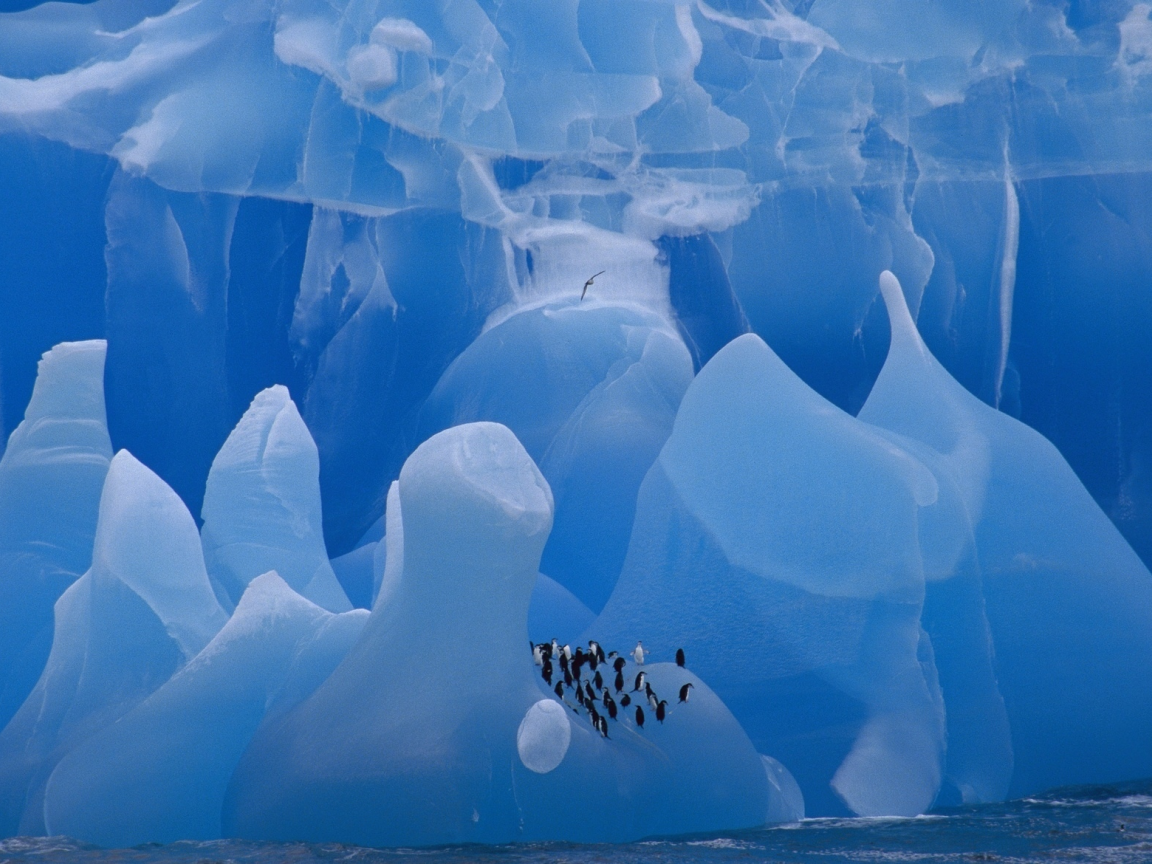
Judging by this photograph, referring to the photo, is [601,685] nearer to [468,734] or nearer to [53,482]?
[468,734]

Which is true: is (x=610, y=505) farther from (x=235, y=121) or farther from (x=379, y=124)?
(x=235, y=121)

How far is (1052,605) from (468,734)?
4085mm

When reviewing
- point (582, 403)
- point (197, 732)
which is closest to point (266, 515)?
point (197, 732)

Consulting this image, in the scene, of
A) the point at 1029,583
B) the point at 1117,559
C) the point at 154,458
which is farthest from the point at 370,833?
the point at 154,458

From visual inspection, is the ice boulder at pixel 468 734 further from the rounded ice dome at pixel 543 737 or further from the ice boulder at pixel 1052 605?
the ice boulder at pixel 1052 605

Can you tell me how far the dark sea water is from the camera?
5875mm

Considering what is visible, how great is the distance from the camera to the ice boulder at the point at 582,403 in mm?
10852

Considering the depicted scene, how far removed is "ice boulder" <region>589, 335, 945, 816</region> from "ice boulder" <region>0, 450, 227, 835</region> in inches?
107

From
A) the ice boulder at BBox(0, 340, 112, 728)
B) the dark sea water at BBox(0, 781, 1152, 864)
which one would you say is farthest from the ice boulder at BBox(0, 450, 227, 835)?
the ice boulder at BBox(0, 340, 112, 728)

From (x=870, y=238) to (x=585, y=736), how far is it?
6.81m

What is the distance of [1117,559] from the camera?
8.66 meters

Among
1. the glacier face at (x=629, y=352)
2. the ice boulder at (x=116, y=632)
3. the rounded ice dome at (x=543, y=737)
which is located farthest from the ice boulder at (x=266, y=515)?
the rounded ice dome at (x=543, y=737)

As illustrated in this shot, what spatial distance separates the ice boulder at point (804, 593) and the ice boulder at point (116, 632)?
2.71 m

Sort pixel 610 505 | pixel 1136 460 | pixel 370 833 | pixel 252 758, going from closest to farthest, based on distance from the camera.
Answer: pixel 370 833
pixel 252 758
pixel 610 505
pixel 1136 460
